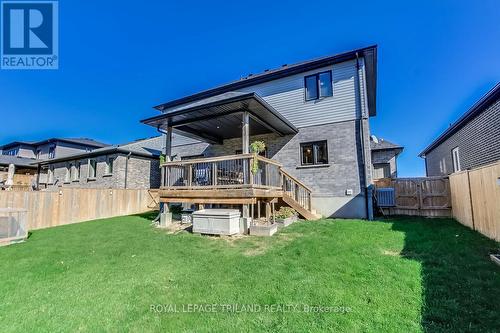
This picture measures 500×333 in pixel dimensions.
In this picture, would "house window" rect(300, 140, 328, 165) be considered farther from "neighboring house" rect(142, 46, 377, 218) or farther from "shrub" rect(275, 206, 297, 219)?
"shrub" rect(275, 206, 297, 219)

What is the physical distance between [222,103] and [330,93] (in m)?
5.56

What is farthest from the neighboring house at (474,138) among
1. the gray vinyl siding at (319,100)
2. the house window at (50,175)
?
the house window at (50,175)

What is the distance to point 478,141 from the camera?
9.88 metres

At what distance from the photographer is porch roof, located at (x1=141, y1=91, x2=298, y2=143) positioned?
7969mm

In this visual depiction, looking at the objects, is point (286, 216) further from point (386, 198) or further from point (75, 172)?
point (75, 172)

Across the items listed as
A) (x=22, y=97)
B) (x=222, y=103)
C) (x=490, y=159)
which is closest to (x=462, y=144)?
(x=490, y=159)

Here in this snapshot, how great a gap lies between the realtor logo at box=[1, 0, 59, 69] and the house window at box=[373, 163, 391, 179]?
22.1 m

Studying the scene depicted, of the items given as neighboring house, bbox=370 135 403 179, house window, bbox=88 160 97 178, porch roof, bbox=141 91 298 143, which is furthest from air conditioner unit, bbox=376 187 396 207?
house window, bbox=88 160 97 178

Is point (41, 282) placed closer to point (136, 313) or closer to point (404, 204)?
point (136, 313)

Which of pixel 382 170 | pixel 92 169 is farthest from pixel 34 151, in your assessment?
pixel 382 170

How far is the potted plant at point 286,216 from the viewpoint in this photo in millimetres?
8022

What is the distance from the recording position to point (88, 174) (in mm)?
16844

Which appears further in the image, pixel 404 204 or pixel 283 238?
pixel 404 204

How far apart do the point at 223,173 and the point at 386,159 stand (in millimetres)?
16403
